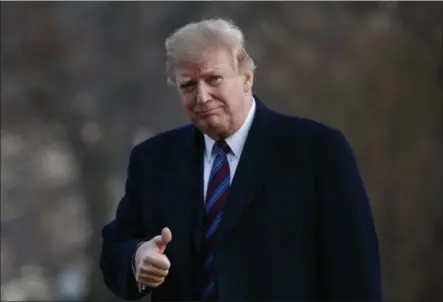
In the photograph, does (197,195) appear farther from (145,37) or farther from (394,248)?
(145,37)

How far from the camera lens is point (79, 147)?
10586 mm

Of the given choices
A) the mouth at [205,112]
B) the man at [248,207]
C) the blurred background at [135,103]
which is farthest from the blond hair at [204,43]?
the blurred background at [135,103]

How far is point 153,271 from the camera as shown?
8.23 feet

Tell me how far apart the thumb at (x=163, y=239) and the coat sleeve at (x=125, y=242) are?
0.53 feet

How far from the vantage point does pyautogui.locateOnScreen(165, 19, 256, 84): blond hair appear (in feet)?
8.39

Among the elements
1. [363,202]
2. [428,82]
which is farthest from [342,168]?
[428,82]

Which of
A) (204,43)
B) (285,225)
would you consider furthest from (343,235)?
(204,43)

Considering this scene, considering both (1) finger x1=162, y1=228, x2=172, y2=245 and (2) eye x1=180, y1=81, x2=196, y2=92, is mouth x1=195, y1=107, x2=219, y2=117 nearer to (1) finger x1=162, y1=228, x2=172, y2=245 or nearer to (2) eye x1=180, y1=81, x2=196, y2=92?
(2) eye x1=180, y1=81, x2=196, y2=92

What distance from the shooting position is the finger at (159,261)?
2480 mm

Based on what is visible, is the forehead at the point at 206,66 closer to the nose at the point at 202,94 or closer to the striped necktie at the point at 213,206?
the nose at the point at 202,94

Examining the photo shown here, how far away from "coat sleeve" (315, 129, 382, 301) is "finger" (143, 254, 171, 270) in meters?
0.36

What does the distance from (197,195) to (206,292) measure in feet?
0.75

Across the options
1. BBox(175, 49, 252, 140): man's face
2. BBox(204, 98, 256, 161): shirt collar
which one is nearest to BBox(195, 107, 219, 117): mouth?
BBox(175, 49, 252, 140): man's face

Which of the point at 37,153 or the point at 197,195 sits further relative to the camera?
the point at 37,153
